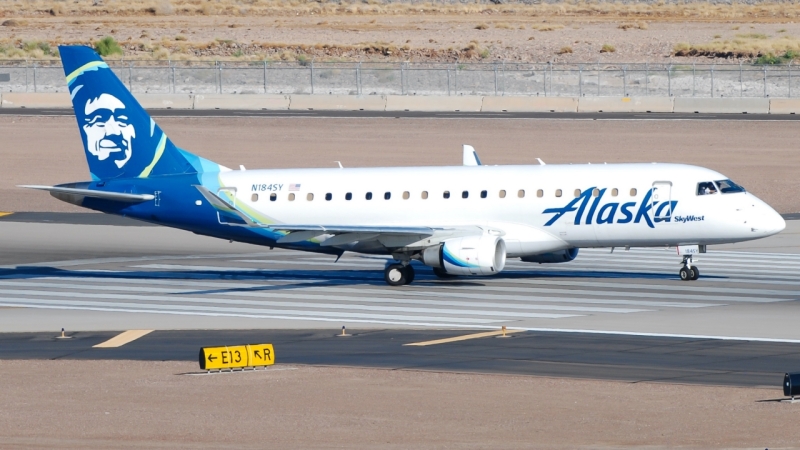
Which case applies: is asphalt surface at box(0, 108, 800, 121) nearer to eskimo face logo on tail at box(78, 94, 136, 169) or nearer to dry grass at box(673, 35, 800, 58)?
dry grass at box(673, 35, 800, 58)

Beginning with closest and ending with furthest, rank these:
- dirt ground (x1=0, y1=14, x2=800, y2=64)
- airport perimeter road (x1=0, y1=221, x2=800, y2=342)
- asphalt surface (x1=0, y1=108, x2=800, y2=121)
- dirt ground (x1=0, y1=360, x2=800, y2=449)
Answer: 1. dirt ground (x1=0, y1=360, x2=800, y2=449)
2. airport perimeter road (x1=0, y1=221, x2=800, y2=342)
3. asphalt surface (x1=0, y1=108, x2=800, y2=121)
4. dirt ground (x1=0, y1=14, x2=800, y2=64)

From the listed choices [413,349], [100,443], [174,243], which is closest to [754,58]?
[174,243]

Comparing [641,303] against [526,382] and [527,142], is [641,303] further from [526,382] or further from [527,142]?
[527,142]

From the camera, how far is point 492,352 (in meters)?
28.4

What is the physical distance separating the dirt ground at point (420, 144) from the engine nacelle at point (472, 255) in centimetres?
2740

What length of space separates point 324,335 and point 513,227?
9.33m

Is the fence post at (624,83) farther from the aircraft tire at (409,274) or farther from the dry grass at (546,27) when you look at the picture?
the aircraft tire at (409,274)

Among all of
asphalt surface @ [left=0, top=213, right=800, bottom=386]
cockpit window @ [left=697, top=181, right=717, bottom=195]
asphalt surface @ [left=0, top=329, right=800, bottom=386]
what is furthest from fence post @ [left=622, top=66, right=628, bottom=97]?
asphalt surface @ [left=0, top=329, right=800, bottom=386]

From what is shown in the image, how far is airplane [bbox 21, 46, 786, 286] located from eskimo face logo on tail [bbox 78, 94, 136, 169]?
3cm

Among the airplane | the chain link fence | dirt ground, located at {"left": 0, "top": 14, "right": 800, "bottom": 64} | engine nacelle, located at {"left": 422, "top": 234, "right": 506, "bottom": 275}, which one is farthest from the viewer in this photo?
dirt ground, located at {"left": 0, "top": 14, "right": 800, "bottom": 64}

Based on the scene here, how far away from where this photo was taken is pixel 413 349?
1141 inches

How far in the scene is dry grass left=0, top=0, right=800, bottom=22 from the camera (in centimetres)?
16575

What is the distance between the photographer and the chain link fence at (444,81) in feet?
310

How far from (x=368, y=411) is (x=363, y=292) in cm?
1650
